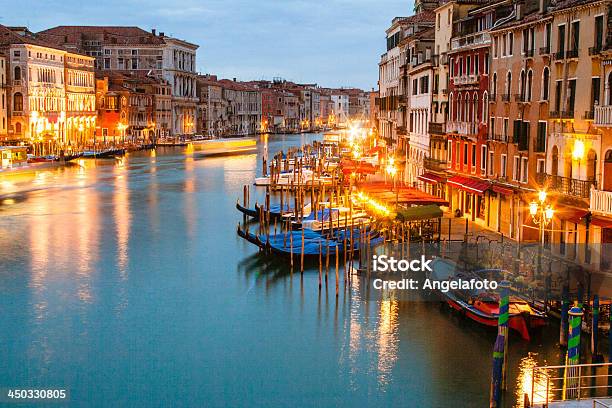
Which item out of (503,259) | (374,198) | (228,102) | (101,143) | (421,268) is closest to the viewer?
(503,259)

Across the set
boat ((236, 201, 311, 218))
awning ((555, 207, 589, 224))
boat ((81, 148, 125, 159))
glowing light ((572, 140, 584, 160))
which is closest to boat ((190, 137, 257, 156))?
boat ((81, 148, 125, 159))

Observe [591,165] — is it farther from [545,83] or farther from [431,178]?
[431,178]

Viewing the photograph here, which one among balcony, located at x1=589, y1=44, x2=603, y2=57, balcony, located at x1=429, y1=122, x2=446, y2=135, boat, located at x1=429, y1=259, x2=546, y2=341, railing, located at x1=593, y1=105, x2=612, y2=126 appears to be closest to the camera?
boat, located at x1=429, y1=259, x2=546, y2=341

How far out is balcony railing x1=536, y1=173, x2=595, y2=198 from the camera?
13.2 metres

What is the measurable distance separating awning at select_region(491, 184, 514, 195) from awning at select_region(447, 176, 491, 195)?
266mm

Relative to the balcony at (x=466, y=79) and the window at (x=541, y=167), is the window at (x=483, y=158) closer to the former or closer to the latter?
the balcony at (x=466, y=79)

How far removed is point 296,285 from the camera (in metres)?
15.3

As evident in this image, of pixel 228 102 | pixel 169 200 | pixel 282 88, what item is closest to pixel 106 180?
pixel 169 200

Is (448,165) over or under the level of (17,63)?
under

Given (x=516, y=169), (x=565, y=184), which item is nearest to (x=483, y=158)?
A: (x=516, y=169)

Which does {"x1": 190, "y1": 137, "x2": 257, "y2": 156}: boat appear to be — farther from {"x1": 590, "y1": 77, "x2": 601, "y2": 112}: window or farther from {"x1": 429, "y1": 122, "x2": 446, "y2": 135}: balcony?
{"x1": 590, "y1": 77, "x2": 601, "y2": 112}: window

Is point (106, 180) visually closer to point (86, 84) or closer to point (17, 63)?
point (17, 63)

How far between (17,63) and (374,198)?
95.9ft

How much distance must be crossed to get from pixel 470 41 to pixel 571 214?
6.73 metres
